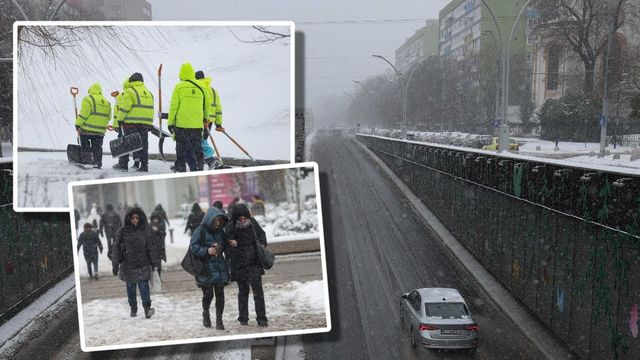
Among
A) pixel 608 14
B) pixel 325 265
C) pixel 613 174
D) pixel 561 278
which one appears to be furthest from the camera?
pixel 608 14

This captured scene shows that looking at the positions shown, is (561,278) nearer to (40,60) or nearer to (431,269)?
(431,269)

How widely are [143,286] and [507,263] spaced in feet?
48.1

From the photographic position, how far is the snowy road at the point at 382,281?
1110 centimetres

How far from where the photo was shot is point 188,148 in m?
3.27

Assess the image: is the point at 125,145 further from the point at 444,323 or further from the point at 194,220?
the point at 444,323

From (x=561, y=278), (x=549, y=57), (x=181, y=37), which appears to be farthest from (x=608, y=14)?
(x=181, y=37)

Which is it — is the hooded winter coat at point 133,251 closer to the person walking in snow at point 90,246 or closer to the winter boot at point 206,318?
the person walking in snow at point 90,246

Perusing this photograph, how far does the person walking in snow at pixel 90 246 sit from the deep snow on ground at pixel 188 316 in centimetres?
16

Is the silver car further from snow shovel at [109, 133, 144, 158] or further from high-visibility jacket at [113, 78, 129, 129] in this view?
high-visibility jacket at [113, 78, 129, 129]

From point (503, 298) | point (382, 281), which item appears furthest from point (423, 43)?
point (503, 298)

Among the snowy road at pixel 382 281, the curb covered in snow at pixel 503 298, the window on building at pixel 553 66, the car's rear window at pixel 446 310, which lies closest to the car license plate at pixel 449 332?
the car's rear window at pixel 446 310

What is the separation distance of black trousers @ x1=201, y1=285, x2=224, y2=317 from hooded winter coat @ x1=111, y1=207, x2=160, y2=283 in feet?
0.86

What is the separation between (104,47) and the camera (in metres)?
3.13

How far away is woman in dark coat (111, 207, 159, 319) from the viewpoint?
2.72m
